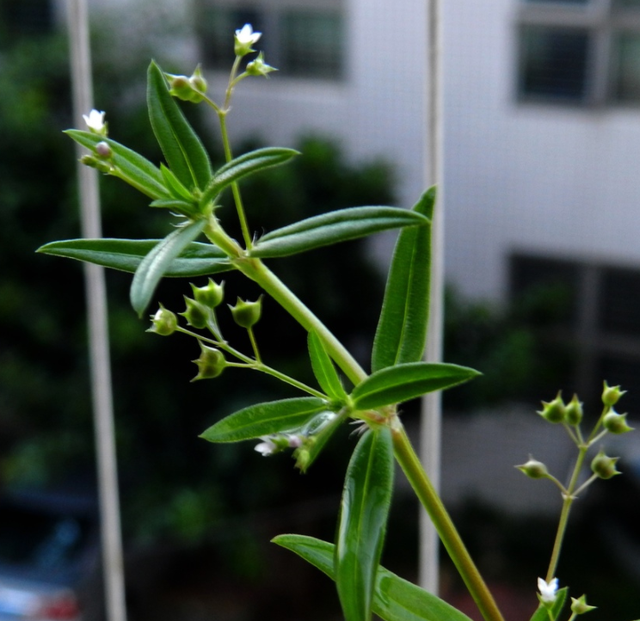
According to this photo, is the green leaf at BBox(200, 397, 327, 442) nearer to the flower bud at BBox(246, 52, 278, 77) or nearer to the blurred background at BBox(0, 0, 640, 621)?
the flower bud at BBox(246, 52, 278, 77)

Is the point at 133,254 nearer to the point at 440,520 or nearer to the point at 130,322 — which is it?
the point at 440,520

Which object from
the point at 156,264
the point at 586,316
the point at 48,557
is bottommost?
the point at 48,557

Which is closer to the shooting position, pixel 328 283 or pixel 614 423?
pixel 614 423

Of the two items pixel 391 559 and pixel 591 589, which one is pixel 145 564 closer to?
pixel 391 559

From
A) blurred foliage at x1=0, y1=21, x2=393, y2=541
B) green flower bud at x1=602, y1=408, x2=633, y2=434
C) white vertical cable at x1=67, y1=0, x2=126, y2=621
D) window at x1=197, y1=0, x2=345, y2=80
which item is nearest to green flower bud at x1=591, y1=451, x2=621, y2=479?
green flower bud at x1=602, y1=408, x2=633, y2=434

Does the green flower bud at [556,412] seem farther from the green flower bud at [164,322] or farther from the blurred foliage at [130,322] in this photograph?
the blurred foliage at [130,322]

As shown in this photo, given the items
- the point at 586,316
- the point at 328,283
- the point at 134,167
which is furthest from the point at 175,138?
the point at 586,316

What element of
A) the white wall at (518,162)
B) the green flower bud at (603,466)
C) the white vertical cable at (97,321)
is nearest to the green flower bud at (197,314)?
the green flower bud at (603,466)
